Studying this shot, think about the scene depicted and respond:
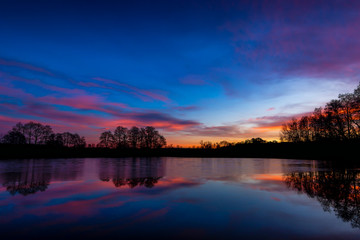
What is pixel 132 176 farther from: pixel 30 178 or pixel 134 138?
pixel 134 138

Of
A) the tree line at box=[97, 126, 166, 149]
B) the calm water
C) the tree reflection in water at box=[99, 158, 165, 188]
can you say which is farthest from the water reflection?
the tree line at box=[97, 126, 166, 149]

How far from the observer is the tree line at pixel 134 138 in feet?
350

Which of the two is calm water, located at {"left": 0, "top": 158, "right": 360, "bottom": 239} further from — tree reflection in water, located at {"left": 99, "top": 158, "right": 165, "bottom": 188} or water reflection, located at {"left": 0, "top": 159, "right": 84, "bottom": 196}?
tree reflection in water, located at {"left": 99, "top": 158, "right": 165, "bottom": 188}

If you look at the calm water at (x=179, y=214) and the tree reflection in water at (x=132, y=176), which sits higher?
the calm water at (x=179, y=214)

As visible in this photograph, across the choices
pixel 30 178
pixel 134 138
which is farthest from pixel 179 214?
pixel 134 138

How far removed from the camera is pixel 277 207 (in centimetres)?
913

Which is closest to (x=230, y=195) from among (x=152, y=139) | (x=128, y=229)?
(x=128, y=229)

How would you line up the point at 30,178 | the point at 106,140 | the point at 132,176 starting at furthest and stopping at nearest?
the point at 106,140, the point at 132,176, the point at 30,178

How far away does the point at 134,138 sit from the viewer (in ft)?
356

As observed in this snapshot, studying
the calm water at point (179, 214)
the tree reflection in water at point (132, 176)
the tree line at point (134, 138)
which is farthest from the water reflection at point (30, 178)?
the tree line at point (134, 138)

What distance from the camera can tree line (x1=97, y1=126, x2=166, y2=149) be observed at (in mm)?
106625

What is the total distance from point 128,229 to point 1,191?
1073 centimetres

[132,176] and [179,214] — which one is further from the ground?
[179,214]

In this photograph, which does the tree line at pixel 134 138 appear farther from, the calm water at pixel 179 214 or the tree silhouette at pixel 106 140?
the calm water at pixel 179 214
